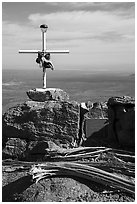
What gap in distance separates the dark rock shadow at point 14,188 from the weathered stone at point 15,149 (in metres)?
1.10

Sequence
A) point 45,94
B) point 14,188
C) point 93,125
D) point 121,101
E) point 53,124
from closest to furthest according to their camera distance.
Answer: point 14,188
point 121,101
point 53,124
point 93,125
point 45,94

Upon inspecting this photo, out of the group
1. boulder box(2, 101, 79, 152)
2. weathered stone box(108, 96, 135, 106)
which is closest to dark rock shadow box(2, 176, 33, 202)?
boulder box(2, 101, 79, 152)

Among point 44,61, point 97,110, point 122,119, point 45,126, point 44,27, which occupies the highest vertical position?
point 44,27

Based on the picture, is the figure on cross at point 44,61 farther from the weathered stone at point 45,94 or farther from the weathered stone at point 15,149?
the weathered stone at point 15,149

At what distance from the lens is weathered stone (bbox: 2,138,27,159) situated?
23.6 feet

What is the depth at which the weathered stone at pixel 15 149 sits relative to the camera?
7.20m

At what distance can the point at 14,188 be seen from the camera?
5.99m

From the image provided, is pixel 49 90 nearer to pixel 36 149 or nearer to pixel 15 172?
pixel 36 149

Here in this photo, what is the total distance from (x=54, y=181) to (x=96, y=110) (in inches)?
92.1

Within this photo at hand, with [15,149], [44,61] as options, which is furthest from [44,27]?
[15,149]

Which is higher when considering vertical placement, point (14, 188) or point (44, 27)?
point (44, 27)

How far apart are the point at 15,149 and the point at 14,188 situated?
1.35 metres

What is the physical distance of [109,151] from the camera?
670cm

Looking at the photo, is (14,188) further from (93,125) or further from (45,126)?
(93,125)
